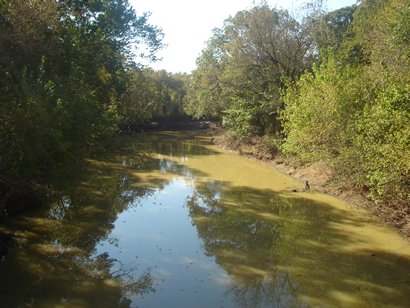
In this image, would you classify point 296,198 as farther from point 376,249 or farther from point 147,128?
point 147,128

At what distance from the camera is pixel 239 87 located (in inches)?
1128

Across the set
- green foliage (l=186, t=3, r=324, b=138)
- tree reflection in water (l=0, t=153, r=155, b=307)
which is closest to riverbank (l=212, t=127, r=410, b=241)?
green foliage (l=186, t=3, r=324, b=138)

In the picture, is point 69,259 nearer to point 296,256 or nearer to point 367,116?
point 296,256

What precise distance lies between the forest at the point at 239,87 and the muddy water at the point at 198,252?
4.42 feet

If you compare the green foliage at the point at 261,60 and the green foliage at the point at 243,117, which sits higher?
the green foliage at the point at 261,60

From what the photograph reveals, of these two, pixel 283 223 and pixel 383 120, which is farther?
pixel 283 223

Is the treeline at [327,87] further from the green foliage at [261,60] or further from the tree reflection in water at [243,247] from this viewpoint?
the tree reflection in water at [243,247]

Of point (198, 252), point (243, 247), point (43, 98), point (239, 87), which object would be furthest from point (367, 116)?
point (239, 87)

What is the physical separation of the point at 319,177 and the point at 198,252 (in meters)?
10.7

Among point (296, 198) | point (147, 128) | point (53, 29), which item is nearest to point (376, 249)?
point (296, 198)

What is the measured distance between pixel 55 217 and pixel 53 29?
6311 mm

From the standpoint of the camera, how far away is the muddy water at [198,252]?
28.8 ft

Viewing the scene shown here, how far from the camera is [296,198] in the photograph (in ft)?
58.0

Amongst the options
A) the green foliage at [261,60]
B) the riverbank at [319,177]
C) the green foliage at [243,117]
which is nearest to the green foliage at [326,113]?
the riverbank at [319,177]
